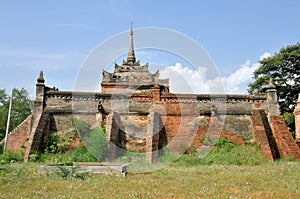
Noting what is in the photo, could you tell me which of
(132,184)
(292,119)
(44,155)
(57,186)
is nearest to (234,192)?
(132,184)

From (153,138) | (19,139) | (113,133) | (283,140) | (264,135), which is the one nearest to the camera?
(153,138)

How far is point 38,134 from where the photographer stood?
13.4 metres

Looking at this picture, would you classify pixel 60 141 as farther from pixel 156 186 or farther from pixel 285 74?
pixel 285 74

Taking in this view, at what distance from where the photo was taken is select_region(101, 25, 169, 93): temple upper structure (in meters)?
22.3

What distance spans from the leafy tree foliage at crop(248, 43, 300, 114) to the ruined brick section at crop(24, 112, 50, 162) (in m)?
22.9

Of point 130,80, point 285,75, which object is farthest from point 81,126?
point 285,75

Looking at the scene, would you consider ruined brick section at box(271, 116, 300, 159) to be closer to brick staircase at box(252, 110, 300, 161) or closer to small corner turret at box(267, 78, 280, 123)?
brick staircase at box(252, 110, 300, 161)

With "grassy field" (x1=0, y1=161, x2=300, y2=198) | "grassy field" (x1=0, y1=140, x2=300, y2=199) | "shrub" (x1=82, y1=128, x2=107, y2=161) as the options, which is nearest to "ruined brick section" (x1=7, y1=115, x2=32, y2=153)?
"shrub" (x1=82, y1=128, x2=107, y2=161)

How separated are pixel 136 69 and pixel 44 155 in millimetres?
14327

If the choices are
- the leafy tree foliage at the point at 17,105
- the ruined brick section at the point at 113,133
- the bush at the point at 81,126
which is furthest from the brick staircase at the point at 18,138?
the leafy tree foliage at the point at 17,105

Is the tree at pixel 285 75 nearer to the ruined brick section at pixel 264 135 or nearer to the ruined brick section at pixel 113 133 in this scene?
the ruined brick section at pixel 264 135

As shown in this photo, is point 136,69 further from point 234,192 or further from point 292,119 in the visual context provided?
point 234,192

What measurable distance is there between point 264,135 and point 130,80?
13.0 meters

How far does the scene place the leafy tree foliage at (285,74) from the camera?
91.8 feet
